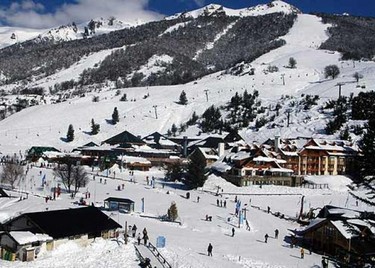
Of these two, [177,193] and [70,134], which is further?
[70,134]

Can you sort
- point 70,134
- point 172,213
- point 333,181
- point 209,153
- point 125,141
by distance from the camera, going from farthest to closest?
point 70,134
point 125,141
point 209,153
point 333,181
point 172,213

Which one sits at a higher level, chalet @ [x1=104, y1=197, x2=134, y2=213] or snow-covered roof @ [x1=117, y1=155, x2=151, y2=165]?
snow-covered roof @ [x1=117, y1=155, x2=151, y2=165]

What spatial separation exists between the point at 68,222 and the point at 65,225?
0.48 meters

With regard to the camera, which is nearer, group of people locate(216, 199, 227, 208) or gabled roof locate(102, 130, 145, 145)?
group of people locate(216, 199, 227, 208)

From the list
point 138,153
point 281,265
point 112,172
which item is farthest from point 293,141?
point 281,265

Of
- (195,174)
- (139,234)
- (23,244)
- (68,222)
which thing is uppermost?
(195,174)

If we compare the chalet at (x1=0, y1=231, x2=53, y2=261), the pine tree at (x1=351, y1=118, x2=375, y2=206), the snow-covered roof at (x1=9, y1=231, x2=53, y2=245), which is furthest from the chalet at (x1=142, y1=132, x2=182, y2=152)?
the pine tree at (x1=351, y1=118, x2=375, y2=206)

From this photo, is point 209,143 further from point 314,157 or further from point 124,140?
point 314,157

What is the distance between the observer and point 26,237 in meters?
25.5

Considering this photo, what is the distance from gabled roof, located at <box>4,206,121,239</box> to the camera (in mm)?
27125

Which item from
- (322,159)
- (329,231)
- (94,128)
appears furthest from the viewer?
(94,128)

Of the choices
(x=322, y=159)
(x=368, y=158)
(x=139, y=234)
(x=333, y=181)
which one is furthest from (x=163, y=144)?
(x=368, y=158)

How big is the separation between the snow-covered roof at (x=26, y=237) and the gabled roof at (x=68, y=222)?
49cm

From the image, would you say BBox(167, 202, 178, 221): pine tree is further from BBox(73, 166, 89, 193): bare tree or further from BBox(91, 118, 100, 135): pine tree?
BBox(91, 118, 100, 135): pine tree
